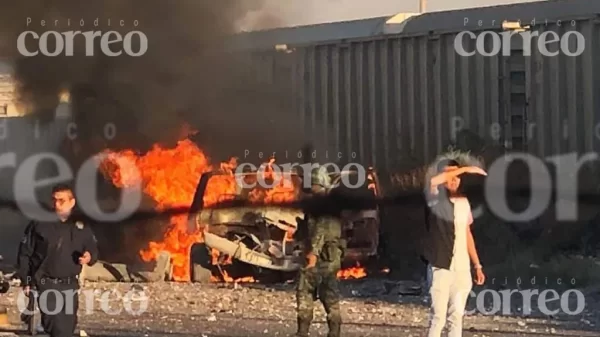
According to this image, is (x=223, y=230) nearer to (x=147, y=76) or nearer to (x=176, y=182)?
(x=176, y=182)

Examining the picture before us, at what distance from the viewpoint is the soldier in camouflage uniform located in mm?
8125

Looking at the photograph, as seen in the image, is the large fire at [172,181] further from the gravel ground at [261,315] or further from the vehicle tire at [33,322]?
the vehicle tire at [33,322]

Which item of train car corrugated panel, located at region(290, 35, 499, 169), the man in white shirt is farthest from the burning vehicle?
the man in white shirt

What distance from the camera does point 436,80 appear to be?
14.9 metres

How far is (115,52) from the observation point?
16.2 meters

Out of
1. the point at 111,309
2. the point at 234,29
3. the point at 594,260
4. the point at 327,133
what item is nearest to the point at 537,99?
the point at 594,260

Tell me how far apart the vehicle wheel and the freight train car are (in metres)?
3.22

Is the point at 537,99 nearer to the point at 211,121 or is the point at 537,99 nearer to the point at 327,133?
the point at 327,133

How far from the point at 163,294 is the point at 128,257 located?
1.83 metres

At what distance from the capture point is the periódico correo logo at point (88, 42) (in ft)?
51.8

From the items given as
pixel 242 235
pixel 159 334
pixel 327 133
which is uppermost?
pixel 327 133

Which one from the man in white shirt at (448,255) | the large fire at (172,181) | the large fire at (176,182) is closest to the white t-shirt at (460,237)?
the man in white shirt at (448,255)

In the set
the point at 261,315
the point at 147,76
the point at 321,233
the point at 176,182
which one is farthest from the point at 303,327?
the point at 147,76

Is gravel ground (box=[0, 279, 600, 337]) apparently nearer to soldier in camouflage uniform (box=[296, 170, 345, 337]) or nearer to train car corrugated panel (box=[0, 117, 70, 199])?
soldier in camouflage uniform (box=[296, 170, 345, 337])
